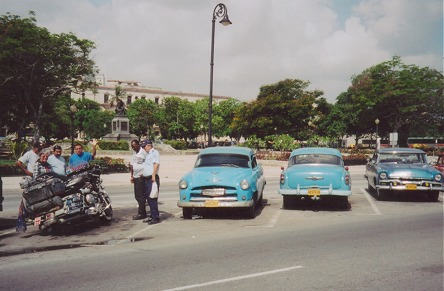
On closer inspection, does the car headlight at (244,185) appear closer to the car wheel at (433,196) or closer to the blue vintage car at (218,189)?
the blue vintage car at (218,189)

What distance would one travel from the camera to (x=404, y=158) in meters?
14.5

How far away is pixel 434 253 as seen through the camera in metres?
6.79

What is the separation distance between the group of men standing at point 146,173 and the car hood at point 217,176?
3.23 feet

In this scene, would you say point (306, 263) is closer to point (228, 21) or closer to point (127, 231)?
point (127, 231)

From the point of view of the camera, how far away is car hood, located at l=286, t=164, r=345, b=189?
11539mm

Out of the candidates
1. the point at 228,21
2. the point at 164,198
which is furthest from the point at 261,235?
the point at 228,21

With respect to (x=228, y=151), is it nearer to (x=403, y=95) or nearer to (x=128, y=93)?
(x=403, y=95)

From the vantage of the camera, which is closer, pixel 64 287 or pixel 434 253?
pixel 64 287

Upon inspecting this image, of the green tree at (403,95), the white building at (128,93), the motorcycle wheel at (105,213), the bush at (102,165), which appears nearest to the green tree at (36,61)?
the bush at (102,165)

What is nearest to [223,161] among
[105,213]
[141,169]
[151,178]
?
[151,178]

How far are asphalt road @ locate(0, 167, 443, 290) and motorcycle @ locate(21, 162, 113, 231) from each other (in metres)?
0.38

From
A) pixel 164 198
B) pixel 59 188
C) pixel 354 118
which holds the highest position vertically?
pixel 354 118

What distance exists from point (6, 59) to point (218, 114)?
197 feet

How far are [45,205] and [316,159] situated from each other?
7865 millimetres
